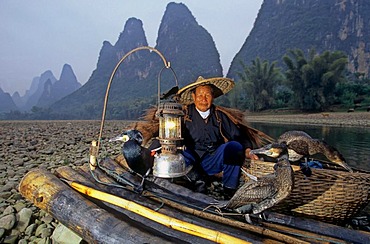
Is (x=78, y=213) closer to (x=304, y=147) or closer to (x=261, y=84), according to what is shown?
(x=304, y=147)

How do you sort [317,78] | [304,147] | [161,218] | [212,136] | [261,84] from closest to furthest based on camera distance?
[161,218]
[304,147]
[212,136]
[317,78]
[261,84]

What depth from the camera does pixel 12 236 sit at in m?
2.71

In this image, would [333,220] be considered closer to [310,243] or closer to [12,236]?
[310,243]

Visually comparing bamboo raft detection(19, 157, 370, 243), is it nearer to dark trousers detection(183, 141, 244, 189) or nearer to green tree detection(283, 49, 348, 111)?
dark trousers detection(183, 141, 244, 189)

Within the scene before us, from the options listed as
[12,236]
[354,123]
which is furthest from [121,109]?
[12,236]

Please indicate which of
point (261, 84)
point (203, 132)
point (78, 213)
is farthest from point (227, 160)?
point (261, 84)

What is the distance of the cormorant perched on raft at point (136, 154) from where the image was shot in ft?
9.07

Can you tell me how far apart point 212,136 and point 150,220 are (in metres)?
2.13

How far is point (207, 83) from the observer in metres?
3.79

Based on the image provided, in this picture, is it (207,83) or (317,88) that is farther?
(317,88)

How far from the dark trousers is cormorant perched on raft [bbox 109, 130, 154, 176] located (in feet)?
3.04

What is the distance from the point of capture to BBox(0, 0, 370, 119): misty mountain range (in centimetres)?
6781

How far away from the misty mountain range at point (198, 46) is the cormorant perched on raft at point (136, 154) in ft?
159

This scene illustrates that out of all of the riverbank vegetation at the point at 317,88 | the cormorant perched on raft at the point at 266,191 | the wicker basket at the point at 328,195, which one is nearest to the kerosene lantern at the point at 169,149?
the cormorant perched on raft at the point at 266,191
